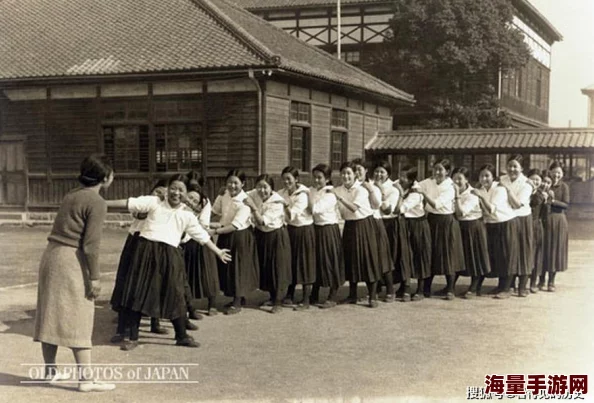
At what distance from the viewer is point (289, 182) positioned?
7.97 metres

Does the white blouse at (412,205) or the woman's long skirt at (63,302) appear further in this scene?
the white blouse at (412,205)

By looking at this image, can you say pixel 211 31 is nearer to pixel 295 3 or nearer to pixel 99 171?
pixel 295 3

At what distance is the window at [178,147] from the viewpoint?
58.0 ft

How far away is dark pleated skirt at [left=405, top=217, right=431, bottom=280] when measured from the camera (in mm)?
8758

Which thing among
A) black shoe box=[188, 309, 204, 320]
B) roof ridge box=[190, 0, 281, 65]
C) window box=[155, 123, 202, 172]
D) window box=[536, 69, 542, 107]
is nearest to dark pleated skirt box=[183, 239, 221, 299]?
black shoe box=[188, 309, 204, 320]

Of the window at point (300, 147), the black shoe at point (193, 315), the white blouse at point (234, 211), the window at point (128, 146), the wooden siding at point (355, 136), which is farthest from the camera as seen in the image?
the wooden siding at point (355, 136)

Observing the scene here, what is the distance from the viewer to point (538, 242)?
9109mm

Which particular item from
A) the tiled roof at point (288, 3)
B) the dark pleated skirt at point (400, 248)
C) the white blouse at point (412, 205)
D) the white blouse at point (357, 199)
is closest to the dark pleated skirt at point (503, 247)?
the white blouse at point (412, 205)

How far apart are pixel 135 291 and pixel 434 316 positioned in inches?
129

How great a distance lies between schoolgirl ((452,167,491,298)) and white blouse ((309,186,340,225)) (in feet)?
5.56

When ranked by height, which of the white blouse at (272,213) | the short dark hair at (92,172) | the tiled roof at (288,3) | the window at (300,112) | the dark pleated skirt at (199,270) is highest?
the tiled roof at (288,3)

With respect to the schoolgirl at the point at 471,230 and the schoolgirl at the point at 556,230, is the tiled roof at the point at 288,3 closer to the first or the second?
the schoolgirl at the point at 556,230

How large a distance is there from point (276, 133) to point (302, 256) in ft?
31.8

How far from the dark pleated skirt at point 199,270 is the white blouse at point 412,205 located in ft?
8.36
